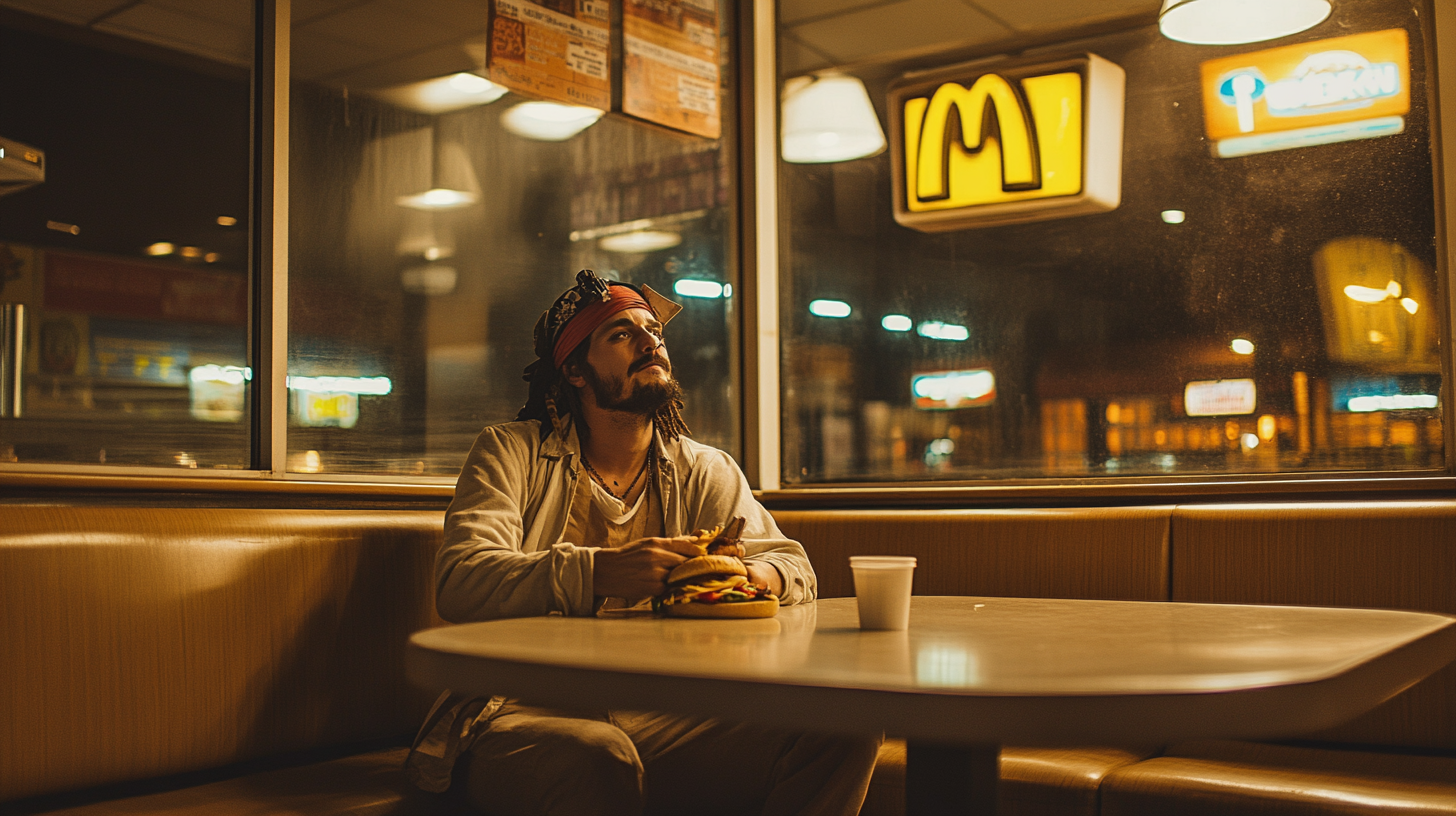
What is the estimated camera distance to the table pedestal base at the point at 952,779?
3.59ft

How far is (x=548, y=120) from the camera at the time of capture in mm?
2877

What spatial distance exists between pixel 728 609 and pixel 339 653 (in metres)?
0.83

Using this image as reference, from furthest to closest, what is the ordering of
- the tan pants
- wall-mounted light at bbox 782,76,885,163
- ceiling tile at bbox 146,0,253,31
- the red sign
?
1. wall-mounted light at bbox 782,76,885,163
2. the red sign
3. ceiling tile at bbox 146,0,253,31
4. the tan pants

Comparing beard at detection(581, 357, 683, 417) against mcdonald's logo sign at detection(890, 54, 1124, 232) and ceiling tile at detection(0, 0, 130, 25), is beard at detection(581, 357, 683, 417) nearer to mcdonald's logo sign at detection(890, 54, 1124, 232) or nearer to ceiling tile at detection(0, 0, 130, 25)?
mcdonald's logo sign at detection(890, 54, 1124, 232)

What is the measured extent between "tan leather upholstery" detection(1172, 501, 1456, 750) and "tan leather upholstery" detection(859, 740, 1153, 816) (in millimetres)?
A: 398

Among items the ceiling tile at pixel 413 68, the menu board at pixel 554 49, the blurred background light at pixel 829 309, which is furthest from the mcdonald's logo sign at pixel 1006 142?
the ceiling tile at pixel 413 68

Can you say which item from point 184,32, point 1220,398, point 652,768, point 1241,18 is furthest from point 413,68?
point 1220,398

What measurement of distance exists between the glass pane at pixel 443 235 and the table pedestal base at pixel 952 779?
156 centimetres

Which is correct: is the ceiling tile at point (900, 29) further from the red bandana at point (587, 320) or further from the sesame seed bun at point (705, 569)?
the sesame seed bun at point (705, 569)

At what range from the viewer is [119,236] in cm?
345

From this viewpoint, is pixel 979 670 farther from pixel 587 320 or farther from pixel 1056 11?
pixel 1056 11

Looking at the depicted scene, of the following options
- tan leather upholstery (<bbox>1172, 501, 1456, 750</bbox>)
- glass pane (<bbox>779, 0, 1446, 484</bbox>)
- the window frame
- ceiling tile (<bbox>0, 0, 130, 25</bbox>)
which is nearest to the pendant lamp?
the window frame

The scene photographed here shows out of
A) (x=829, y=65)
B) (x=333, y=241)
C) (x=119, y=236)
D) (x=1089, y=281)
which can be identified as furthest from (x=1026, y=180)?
(x=119, y=236)

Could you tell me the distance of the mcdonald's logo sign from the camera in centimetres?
265
